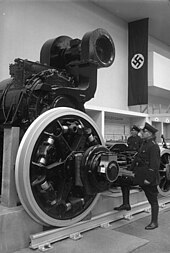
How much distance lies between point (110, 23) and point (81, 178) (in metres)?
5.51

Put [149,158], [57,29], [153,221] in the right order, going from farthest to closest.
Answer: [57,29] < [149,158] < [153,221]

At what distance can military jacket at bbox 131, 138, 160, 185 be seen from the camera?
3.20 meters

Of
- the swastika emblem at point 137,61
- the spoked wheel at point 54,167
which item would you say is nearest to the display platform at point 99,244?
the spoked wheel at point 54,167

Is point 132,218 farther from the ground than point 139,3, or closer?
closer

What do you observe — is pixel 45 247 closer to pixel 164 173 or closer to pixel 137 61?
pixel 164 173

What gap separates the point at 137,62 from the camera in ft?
23.2

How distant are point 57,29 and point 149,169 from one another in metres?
3.59

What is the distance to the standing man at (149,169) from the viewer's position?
10.3 feet

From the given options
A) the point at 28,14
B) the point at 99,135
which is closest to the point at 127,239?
the point at 99,135

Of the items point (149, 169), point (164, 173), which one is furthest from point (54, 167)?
point (164, 173)

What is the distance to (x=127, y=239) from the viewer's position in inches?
100

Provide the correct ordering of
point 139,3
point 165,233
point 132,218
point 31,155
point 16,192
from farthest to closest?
point 139,3
point 132,218
point 165,233
point 16,192
point 31,155

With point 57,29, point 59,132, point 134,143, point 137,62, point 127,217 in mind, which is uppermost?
point 57,29

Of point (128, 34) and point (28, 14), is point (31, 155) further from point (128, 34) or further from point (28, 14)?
point (128, 34)
